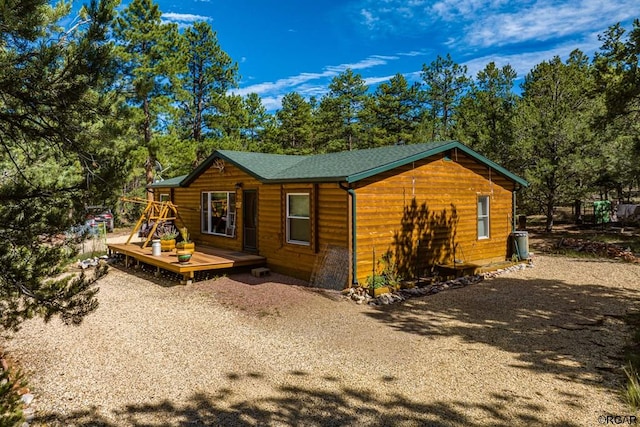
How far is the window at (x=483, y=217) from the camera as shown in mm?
13594

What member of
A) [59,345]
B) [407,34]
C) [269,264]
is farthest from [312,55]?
[59,345]

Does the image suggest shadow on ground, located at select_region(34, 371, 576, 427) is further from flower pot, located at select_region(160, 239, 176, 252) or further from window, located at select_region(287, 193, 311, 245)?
flower pot, located at select_region(160, 239, 176, 252)

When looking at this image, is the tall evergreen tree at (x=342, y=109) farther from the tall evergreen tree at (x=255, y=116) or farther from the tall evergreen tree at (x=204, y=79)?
the tall evergreen tree at (x=204, y=79)

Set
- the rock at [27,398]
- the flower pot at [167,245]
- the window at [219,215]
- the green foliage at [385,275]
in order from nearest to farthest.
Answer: the rock at [27,398], the green foliage at [385,275], the flower pot at [167,245], the window at [219,215]

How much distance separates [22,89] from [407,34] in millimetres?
35549

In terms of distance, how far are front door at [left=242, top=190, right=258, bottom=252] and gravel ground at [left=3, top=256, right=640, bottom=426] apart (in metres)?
A: 3.65

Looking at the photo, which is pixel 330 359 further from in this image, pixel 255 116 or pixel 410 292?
pixel 255 116

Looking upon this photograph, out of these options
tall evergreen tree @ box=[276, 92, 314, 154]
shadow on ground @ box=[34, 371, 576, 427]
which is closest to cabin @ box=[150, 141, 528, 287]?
shadow on ground @ box=[34, 371, 576, 427]

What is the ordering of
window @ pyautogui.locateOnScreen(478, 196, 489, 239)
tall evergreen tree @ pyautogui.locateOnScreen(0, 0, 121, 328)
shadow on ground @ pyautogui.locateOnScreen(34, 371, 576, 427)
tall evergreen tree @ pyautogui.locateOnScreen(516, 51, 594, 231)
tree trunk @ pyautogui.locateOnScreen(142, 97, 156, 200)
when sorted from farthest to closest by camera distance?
tree trunk @ pyautogui.locateOnScreen(142, 97, 156, 200) < tall evergreen tree @ pyautogui.locateOnScreen(516, 51, 594, 231) < window @ pyautogui.locateOnScreen(478, 196, 489, 239) < shadow on ground @ pyautogui.locateOnScreen(34, 371, 576, 427) < tall evergreen tree @ pyautogui.locateOnScreen(0, 0, 121, 328)

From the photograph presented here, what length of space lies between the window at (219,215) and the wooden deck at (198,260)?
1.03 meters

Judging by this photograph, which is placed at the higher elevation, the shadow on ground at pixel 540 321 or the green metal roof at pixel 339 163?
the green metal roof at pixel 339 163

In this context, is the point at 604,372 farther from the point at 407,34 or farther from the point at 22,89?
the point at 407,34

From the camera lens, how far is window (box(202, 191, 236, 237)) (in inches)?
583

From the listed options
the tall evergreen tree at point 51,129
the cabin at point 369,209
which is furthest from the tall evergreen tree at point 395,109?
the tall evergreen tree at point 51,129
